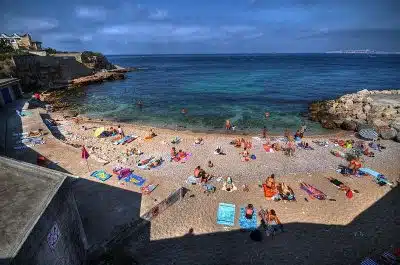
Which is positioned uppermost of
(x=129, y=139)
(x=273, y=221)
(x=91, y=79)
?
(x=91, y=79)

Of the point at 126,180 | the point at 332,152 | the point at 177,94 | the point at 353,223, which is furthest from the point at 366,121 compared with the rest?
the point at 177,94

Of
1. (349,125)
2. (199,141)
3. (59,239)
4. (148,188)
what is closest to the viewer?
(59,239)

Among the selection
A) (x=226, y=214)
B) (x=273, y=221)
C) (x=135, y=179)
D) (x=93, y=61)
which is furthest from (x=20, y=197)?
(x=93, y=61)

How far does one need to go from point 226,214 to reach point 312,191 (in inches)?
247

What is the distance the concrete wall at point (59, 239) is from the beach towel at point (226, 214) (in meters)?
6.92

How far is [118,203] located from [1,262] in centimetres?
881

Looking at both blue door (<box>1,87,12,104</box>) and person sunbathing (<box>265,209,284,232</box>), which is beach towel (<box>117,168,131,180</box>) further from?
blue door (<box>1,87,12,104</box>)

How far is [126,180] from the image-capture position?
16.9m

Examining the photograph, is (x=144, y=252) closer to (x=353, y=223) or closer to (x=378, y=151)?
(x=353, y=223)

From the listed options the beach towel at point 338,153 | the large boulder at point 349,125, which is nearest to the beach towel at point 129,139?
the beach towel at point 338,153

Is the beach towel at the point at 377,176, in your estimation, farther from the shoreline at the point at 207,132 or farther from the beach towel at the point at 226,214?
the beach towel at the point at 226,214

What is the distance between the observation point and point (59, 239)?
8.47 metres

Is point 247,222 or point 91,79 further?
point 91,79

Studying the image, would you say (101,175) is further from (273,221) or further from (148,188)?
(273,221)
